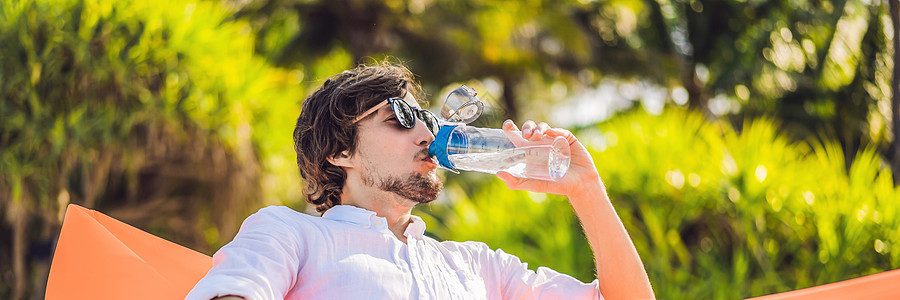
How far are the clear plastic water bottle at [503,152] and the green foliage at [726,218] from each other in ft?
8.56

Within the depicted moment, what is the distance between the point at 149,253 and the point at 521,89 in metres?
16.1

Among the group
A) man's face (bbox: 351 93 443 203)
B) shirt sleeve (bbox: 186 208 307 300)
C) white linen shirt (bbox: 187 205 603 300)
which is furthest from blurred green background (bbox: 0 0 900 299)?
shirt sleeve (bbox: 186 208 307 300)

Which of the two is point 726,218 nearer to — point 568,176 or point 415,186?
point 568,176

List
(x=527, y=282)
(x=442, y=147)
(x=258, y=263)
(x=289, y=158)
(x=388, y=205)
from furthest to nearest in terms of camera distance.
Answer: (x=289, y=158), (x=527, y=282), (x=388, y=205), (x=442, y=147), (x=258, y=263)

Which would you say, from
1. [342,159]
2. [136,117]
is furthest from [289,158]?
[342,159]

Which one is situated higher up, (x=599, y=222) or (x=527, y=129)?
(x=527, y=129)

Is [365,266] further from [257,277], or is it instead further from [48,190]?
[48,190]

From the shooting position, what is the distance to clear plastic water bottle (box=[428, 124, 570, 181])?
6.25 feet

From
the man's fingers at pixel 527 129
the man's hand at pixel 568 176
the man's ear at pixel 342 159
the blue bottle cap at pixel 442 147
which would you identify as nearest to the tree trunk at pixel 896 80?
the man's hand at pixel 568 176

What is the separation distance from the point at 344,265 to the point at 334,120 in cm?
47

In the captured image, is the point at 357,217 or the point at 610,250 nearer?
the point at 357,217

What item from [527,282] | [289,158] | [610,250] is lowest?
[289,158]

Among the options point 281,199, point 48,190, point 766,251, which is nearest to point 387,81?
point 766,251

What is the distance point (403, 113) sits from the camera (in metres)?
1.95
